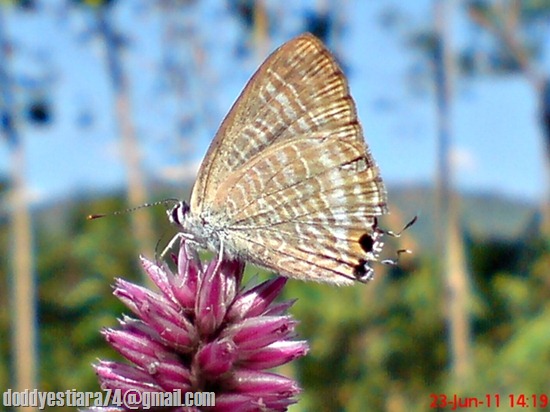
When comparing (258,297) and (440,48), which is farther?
(440,48)

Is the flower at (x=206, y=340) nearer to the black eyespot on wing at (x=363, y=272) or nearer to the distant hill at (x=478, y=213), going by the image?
the black eyespot on wing at (x=363, y=272)

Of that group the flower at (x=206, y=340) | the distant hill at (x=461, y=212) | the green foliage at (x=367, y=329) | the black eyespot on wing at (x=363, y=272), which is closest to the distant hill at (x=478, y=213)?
the distant hill at (x=461, y=212)

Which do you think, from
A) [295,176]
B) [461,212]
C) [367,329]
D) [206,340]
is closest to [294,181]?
[295,176]

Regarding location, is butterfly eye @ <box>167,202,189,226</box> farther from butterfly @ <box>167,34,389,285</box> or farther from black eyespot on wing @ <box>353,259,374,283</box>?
black eyespot on wing @ <box>353,259,374,283</box>

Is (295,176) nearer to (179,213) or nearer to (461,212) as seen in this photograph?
(179,213)

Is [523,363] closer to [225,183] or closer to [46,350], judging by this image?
[225,183]

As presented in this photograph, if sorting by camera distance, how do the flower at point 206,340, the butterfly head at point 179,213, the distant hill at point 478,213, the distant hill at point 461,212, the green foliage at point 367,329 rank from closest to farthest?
the flower at point 206,340, the butterfly head at point 179,213, the green foliage at point 367,329, the distant hill at point 478,213, the distant hill at point 461,212

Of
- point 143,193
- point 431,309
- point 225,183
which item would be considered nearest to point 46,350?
point 143,193
